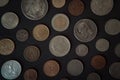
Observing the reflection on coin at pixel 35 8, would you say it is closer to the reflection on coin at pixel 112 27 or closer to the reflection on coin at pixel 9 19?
the reflection on coin at pixel 9 19

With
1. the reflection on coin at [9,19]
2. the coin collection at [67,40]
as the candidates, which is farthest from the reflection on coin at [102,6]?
the reflection on coin at [9,19]

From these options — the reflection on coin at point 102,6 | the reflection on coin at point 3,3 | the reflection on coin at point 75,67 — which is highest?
the reflection on coin at point 3,3

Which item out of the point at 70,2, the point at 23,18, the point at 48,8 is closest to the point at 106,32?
the point at 70,2

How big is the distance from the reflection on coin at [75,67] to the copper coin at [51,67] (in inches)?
5.3

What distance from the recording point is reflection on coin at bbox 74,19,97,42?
2635mm

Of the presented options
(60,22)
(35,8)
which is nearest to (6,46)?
(35,8)

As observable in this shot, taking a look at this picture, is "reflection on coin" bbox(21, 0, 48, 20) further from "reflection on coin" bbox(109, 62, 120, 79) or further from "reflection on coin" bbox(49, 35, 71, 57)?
"reflection on coin" bbox(109, 62, 120, 79)

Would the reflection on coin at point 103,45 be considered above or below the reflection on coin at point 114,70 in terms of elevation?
above

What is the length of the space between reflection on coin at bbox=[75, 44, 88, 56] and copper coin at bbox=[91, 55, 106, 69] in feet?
0.39

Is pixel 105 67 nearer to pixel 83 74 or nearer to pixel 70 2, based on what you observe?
pixel 83 74

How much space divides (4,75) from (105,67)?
3.64 ft

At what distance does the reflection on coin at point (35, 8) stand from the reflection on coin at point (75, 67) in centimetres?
61

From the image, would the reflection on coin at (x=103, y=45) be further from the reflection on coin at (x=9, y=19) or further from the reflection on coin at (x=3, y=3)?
the reflection on coin at (x=3, y=3)

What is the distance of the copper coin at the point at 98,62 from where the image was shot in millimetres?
2631
